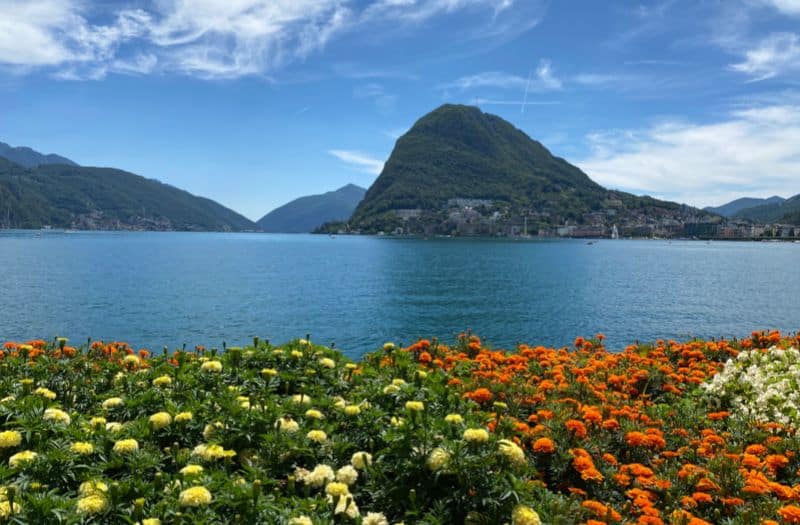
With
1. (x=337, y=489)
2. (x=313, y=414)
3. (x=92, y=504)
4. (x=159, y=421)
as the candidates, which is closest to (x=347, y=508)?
(x=337, y=489)

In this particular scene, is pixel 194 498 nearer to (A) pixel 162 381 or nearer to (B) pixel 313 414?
(B) pixel 313 414

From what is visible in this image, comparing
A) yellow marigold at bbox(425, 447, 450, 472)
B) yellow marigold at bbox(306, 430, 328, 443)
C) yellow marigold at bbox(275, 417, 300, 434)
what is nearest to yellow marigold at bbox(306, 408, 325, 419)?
yellow marigold at bbox(275, 417, 300, 434)

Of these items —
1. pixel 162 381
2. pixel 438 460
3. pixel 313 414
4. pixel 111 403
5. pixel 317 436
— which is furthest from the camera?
pixel 162 381

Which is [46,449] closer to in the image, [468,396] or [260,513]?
[260,513]

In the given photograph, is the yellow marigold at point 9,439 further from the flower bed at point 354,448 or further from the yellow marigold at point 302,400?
the yellow marigold at point 302,400

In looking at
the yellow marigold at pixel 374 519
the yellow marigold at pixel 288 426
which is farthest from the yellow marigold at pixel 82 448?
the yellow marigold at pixel 374 519

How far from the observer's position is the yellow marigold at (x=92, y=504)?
3.71 metres

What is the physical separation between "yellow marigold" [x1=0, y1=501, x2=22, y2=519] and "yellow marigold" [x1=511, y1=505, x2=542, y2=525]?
382 centimetres

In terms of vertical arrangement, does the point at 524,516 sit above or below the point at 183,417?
below

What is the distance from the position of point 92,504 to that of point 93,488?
0.24m

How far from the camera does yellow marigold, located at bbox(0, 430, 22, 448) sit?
4.62 meters

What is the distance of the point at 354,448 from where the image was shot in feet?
17.3

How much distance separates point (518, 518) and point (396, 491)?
3.67 feet

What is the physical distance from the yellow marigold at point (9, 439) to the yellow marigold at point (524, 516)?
15.5ft
